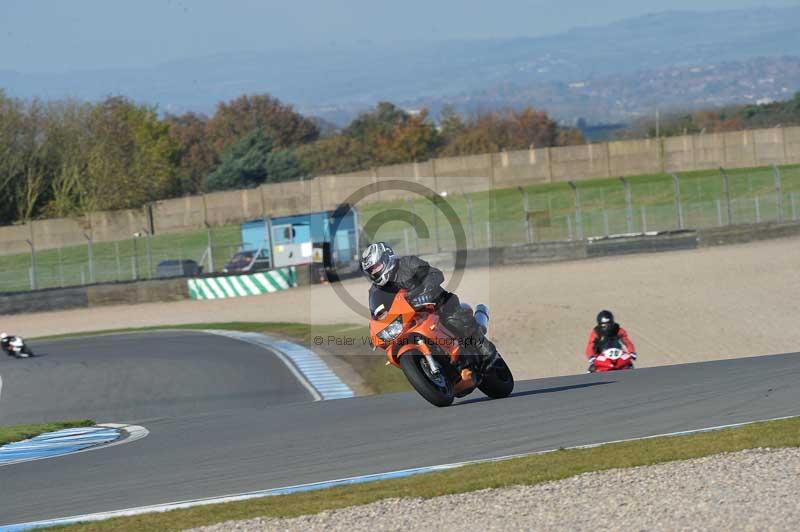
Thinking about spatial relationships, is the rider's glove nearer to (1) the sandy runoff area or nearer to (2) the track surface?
(2) the track surface

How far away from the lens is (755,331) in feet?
69.2

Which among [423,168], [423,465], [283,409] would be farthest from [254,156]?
[423,465]

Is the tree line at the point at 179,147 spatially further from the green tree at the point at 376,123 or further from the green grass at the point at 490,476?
the green grass at the point at 490,476

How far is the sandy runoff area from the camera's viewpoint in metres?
20.4

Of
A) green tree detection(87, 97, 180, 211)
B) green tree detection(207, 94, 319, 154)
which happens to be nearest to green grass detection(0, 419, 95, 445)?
green tree detection(87, 97, 180, 211)

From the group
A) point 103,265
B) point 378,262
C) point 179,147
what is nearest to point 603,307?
point 378,262

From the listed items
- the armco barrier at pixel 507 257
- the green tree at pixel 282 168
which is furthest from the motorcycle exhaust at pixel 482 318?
the green tree at pixel 282 168

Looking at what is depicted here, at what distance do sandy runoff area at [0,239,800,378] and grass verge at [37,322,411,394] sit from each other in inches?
45.6

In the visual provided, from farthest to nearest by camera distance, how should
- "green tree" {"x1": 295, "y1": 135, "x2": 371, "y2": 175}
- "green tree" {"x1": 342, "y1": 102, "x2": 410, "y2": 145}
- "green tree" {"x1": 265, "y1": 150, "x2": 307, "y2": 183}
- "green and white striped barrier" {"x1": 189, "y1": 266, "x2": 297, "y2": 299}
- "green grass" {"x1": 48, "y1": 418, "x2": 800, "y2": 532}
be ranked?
"green tree" {"x1": 342, "y1": 102, "x2": 410, "y2": 145} < "green tree" {"x1": 295, "y1": 135, "x2": 371, "y2": 175} < "green tree" {"x1": 265, "y1": 150, "x2": 307, "y2": 183} < "green and white striped barrier" {"x1": 189, "y1": 266, "x2": 297, "y2": 299} < "green grass" {"x1": 48, "y1": 418, "x2": 800, "y2": 532}

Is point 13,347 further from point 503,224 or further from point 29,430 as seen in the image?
point 503,224

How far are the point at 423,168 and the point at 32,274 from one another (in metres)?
30.3

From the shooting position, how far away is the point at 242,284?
1481 inches

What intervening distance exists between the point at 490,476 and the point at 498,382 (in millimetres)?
4284

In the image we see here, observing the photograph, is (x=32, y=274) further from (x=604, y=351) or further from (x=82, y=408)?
(x=604, y=351)
